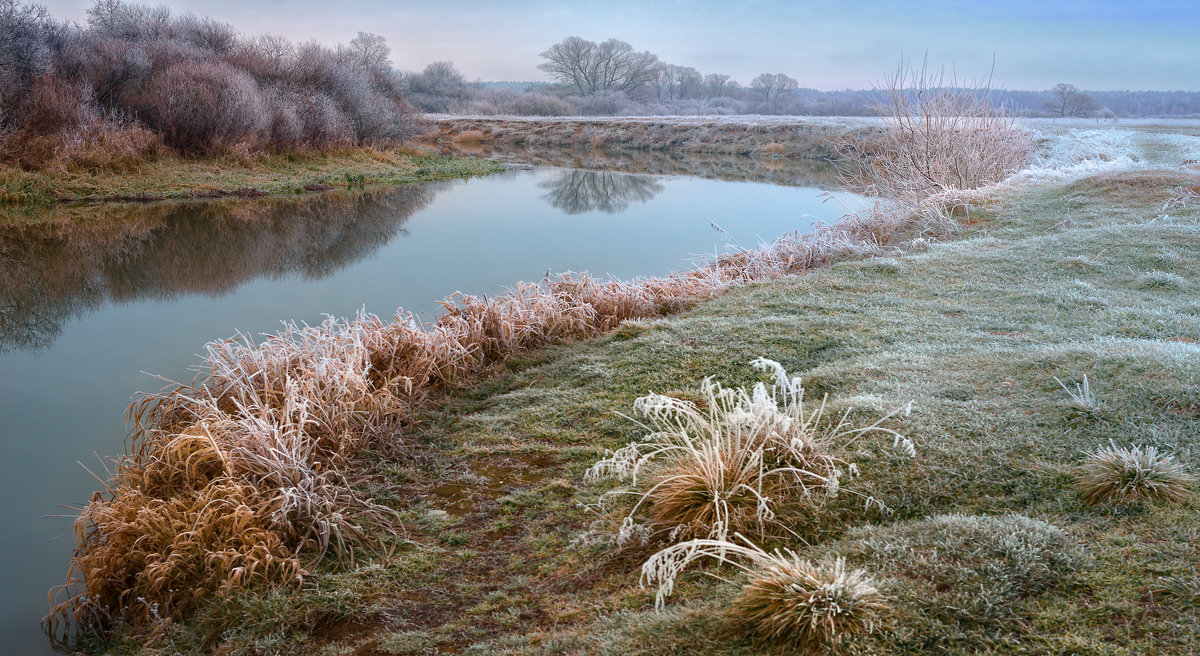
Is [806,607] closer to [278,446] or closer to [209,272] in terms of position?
[278,446]

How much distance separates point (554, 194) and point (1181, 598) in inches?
674

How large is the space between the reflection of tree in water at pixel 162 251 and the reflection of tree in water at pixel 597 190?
4.01 meters

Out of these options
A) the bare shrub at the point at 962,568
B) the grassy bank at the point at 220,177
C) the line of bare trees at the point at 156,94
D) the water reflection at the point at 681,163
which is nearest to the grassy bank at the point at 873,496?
the bare shrub at the point at 962,568

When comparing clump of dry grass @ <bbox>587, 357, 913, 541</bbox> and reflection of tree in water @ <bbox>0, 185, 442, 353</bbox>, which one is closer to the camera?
clump of dry grass @ <bbox>587, 357, 913, 541</bbox>

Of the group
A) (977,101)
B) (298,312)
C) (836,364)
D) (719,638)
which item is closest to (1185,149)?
(977,101)

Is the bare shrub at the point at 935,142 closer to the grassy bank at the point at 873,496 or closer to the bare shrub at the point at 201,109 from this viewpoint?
the grassy bank at the point at 873,496

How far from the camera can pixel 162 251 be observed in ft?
34.8

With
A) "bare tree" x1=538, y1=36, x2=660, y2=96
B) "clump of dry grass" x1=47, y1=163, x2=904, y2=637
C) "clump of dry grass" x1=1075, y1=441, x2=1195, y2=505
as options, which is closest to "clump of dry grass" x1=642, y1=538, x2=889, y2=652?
"clump of dry grass" x1=47, y1=163, x2=904, y2=637

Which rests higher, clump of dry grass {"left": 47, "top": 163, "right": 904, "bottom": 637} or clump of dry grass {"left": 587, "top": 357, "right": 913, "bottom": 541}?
clump of dry grass {"left": 587, "top": 357, "right": 913, "bottom": 541}

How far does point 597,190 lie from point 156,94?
1037cm

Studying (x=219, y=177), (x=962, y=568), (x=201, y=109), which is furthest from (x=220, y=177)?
(x=962, y=568)

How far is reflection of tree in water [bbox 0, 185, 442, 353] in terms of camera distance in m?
8.31

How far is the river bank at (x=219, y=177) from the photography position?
13430 millimetres

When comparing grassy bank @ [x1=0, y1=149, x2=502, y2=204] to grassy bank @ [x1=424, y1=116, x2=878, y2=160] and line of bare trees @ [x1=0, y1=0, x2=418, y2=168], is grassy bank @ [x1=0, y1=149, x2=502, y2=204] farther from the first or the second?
grassy bank @ [x1=424, y1=116, x2=878, y2=160]
